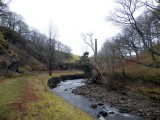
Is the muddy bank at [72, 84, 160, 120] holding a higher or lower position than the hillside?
lower

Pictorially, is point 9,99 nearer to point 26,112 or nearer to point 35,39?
point 26,112

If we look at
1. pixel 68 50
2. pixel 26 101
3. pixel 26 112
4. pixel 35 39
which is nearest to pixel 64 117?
pixel 26 112

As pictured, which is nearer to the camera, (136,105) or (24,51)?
(136,105)

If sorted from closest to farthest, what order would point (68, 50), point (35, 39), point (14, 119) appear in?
1. point (14, 119)
2. point (35, 39)
3. point (68, 50)

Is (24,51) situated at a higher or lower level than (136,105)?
higher

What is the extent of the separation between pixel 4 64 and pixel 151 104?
2509 cm

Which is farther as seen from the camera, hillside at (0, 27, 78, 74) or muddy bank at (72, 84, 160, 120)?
hillside at (0, 27, 78, 74)

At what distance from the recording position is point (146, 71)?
34625mm

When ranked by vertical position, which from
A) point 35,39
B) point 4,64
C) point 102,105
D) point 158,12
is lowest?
point 102,105

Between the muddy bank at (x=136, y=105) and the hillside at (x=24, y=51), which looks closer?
the muddy bank at (x=136, y=105)

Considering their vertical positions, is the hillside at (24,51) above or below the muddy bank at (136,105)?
above

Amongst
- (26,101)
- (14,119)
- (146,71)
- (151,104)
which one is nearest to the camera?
(14,119)

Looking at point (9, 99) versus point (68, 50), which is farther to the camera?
point (68, 50)

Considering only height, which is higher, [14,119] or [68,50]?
[68,50]
